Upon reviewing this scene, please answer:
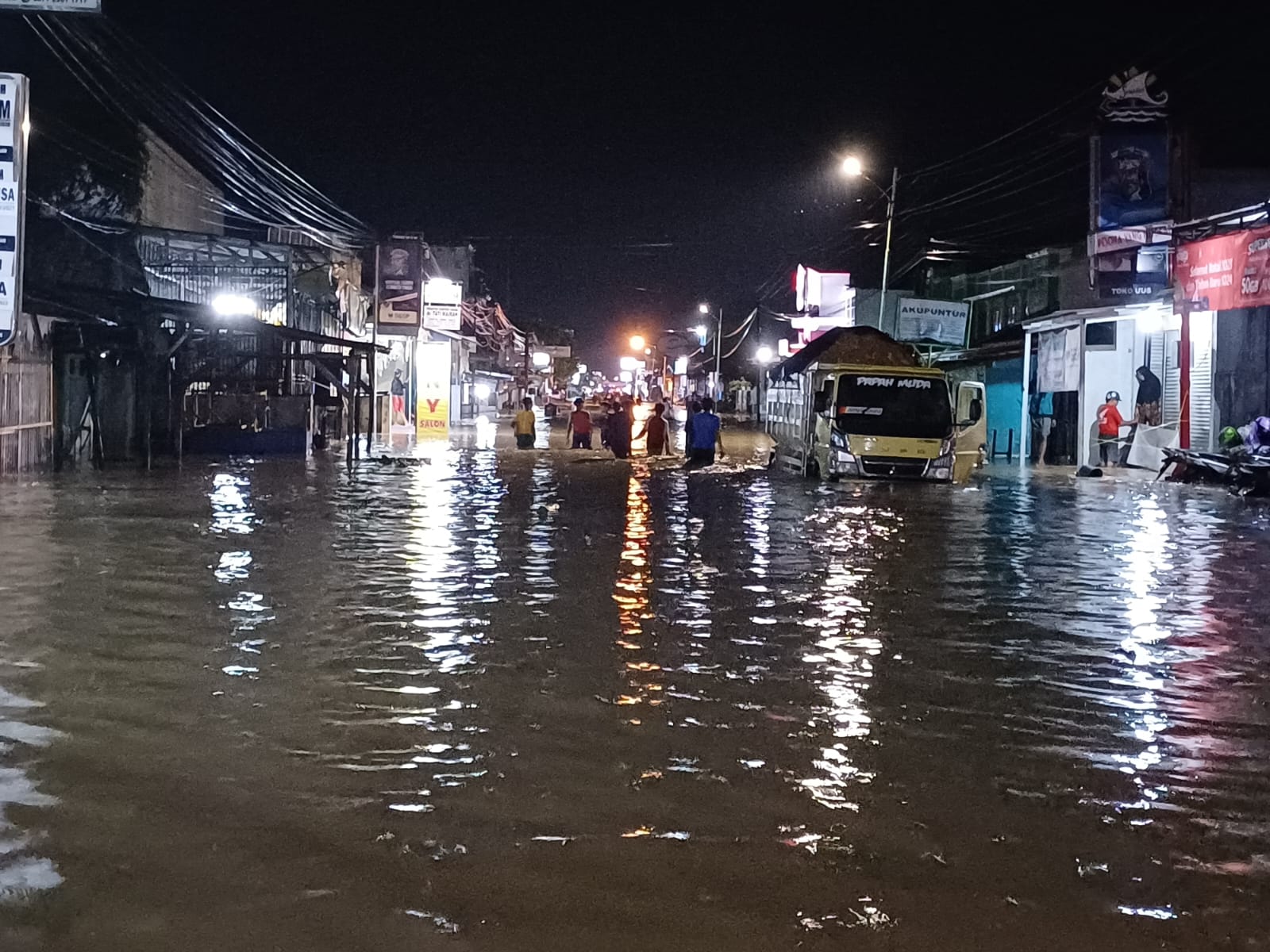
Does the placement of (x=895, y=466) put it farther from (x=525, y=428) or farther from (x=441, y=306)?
(x=441, y=306)

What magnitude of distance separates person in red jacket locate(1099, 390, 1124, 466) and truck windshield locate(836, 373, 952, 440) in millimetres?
6013

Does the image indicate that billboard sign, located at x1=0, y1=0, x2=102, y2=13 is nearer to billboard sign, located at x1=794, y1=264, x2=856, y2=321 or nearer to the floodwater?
the floodwater

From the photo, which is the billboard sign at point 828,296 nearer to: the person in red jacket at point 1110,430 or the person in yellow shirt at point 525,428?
the person in yellow shirt at point 525,428

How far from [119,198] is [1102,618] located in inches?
1143

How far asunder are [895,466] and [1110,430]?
7.51 m

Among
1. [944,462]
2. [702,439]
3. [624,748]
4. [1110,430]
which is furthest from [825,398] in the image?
[624,748]

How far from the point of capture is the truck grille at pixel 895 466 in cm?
2536

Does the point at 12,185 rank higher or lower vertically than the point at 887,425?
higher

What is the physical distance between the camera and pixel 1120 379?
33.1 meters

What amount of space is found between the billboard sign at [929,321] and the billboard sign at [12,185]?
28.5 metres

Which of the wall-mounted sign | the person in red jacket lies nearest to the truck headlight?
the person in red jacket

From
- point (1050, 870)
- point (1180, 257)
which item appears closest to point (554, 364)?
point (1180, 257)

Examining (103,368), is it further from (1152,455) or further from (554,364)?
(554,364)

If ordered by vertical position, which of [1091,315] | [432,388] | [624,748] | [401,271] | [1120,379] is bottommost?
[624,748]
